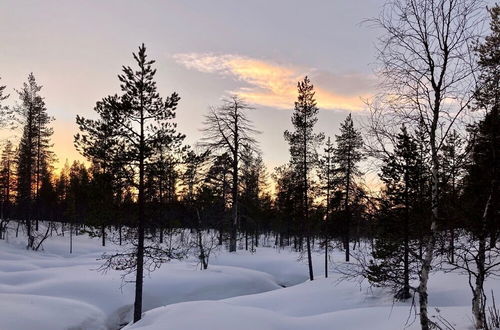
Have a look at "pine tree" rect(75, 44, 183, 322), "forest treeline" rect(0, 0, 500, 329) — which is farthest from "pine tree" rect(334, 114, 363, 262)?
"pine tree" rect(75, 44, 183, 322)

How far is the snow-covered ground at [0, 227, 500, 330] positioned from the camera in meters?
12.8

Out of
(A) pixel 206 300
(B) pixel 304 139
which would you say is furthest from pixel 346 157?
(A) pixel 206 300

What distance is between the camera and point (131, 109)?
1792cm

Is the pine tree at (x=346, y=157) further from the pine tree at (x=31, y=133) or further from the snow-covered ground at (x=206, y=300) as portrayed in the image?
the pine tree at (x=31, y=133)

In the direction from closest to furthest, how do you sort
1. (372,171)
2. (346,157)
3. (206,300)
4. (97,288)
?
1. (372,171)
2. (206,300)
3. (97,288)
4. (346,157)

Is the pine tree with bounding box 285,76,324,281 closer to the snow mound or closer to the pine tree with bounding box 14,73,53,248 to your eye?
the snow mound

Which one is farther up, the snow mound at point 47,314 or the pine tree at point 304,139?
the pine tree at point 304,139

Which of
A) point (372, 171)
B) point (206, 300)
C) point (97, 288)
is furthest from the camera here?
point (97, 288)

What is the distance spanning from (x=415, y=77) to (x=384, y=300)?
1422 cm

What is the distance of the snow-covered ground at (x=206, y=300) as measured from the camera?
12.8 meters

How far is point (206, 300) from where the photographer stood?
1966 centimetres

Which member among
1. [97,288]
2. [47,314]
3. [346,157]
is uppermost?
[346,157]

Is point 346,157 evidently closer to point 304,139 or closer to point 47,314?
point 304,139

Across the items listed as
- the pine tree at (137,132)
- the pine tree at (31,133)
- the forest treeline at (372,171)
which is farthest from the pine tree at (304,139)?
the pine tree at (31,133)
